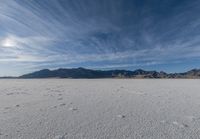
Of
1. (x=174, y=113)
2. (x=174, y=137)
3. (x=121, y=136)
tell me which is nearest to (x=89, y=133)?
(x=121, y=136)

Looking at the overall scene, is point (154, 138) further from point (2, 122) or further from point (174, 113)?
point (2, 122)

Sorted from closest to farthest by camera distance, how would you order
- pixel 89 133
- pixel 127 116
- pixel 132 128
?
pixel 89 133, pixel 132 128, pixel 127 116

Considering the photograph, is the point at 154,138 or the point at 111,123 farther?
the point at 111,123

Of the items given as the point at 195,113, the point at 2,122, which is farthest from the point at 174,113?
the point at 2,122

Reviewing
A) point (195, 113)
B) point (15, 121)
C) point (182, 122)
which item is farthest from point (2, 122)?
point (195, 113)

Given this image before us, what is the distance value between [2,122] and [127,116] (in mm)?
2568

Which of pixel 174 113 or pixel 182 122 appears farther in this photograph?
pixel 174 113

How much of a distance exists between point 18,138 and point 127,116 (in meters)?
2.18

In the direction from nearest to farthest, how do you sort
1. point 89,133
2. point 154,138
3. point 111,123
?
point 154,138 < point 89,133 < point 111,123

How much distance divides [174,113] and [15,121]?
3.52 m

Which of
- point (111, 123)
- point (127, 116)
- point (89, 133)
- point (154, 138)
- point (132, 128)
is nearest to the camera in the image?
point (154, 138)

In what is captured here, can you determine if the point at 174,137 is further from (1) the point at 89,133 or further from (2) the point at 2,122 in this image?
(2) the point at 2,122

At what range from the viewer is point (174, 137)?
8.20 ft

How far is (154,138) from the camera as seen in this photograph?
2.46 meters
